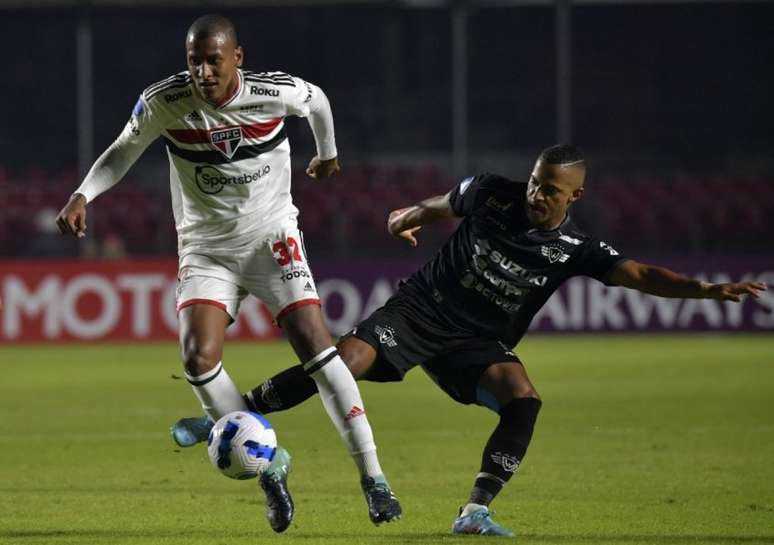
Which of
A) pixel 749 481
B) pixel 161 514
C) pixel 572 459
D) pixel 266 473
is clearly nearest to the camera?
pixel 266 473

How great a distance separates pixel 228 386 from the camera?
21.7ft

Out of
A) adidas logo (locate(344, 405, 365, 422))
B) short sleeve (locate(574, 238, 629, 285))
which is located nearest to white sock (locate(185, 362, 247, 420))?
adidas logo (locate(344, 405, 365, 422))

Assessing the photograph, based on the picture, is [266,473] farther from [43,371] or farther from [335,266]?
[335,266]

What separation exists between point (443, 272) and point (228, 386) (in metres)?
1.22

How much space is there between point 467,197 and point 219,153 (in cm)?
119

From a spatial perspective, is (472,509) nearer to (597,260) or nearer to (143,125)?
(597,260)

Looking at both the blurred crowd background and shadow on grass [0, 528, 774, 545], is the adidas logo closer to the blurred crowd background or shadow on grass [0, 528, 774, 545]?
shadow on grass [0, 528, 774, 545]

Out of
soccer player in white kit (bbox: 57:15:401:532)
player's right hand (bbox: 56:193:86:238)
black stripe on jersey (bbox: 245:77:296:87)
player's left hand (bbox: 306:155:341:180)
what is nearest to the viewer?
player's right hand (bbox: 56:193:86:238)

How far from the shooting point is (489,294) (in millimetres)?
7000

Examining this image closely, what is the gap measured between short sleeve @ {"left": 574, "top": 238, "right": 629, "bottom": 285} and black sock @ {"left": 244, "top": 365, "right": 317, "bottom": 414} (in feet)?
4.47

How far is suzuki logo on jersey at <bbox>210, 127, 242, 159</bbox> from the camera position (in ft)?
21.7

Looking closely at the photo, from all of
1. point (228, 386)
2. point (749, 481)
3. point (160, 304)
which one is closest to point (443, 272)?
point (228, 386)

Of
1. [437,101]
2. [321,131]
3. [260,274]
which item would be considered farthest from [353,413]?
[437,101]

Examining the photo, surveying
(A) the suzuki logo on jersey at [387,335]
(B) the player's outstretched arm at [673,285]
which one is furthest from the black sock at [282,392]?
(B) the player's outstretched arm at [673,285]
